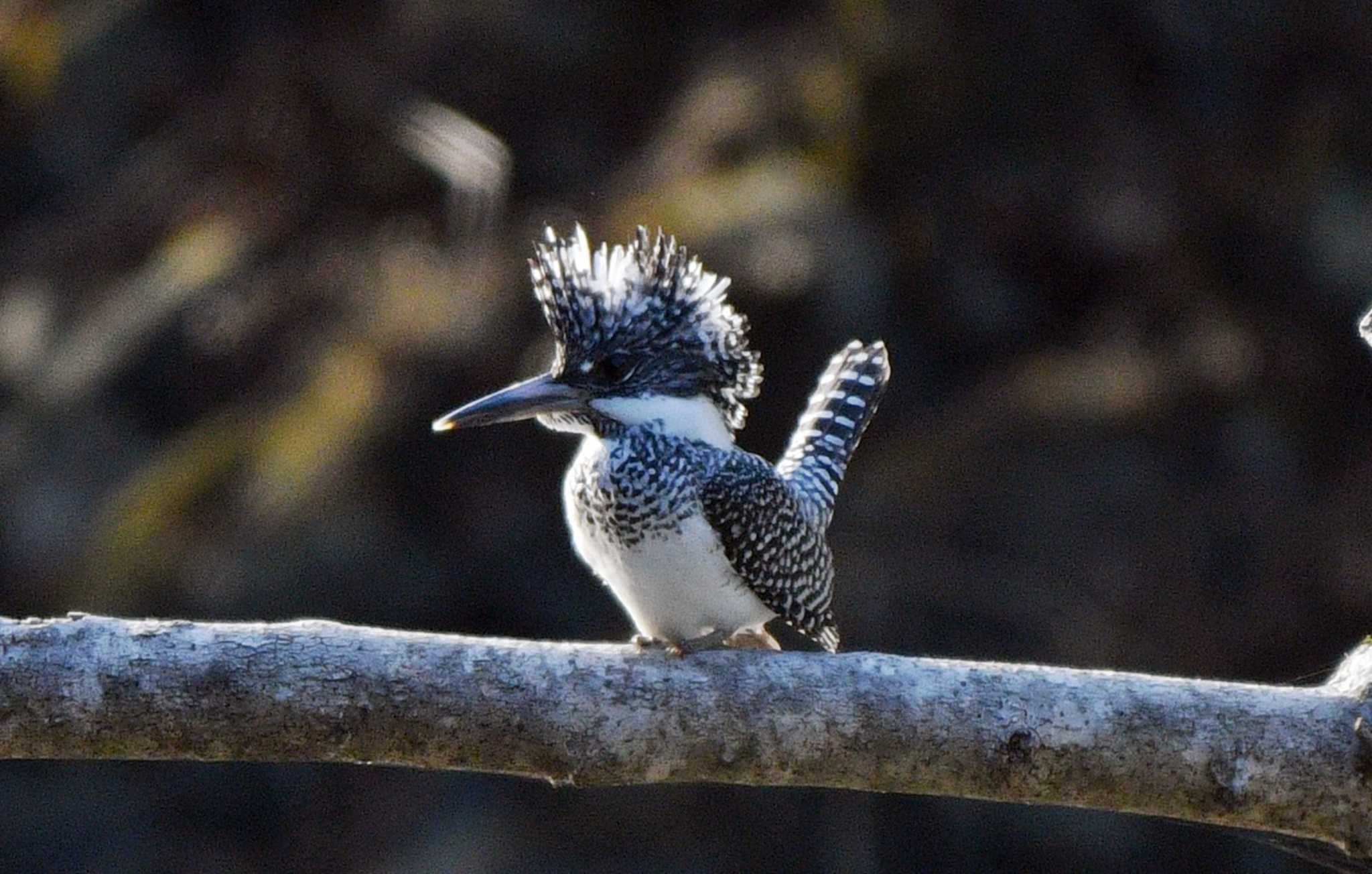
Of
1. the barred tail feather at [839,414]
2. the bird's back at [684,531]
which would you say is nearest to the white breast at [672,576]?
the bird's back at [684,531]

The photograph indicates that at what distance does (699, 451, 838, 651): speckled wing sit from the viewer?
12.9 ft

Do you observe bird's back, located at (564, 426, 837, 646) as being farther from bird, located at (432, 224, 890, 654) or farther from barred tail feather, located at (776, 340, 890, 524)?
barred tail feather, located at (776, 340, 890, 524)

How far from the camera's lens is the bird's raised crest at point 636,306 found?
13.2 feet

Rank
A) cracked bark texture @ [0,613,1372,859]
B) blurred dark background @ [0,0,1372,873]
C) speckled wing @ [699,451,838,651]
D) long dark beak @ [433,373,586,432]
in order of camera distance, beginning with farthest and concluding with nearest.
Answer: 1. blurred dark background @ [0,0,1372,873]
2. speckled wing @ [699,451,838,651]
3. long dark beak @ [433,373,586,432]
4. cracked bark texture @ [0,613,1372,859]

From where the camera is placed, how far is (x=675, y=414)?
4055mm

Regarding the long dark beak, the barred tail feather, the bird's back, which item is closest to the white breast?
the bird's back

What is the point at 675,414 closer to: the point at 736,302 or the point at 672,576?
the point at 672,576

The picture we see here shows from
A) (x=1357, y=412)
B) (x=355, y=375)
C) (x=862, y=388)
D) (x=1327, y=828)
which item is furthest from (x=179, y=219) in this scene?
(x=1327, y=828)

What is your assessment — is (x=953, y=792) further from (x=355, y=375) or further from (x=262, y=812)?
(x=262, y=812)

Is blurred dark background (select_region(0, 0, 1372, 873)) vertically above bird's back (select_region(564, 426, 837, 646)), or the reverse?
blurred dark background (select_region(0, 0, 1372, 873))

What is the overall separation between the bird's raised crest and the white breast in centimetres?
21

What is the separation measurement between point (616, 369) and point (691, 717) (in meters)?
0.82

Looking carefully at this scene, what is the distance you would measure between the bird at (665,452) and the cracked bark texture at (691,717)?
0.30 m

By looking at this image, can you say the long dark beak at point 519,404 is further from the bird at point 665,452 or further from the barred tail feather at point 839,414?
the barred tail feather at point 839,414
